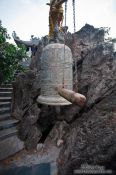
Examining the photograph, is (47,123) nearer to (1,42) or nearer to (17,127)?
(17,127)

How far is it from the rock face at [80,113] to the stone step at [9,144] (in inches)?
13.0

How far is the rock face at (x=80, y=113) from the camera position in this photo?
17.6 ft

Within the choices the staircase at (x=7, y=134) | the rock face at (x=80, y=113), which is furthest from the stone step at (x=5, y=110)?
the rock face at (x=80, y=113)

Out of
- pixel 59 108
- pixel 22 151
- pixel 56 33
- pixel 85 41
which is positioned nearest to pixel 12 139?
pixel 22 151

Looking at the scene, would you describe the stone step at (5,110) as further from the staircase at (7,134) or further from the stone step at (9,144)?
the stone step at (9,144)

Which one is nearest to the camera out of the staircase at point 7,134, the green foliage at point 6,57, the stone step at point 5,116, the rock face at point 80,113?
the rock face at point 80,113

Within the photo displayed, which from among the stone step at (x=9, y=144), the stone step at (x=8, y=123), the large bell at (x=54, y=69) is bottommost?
Answer: the stone step at (x=9, y=144)

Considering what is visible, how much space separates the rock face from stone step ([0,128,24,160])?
0.33 metres

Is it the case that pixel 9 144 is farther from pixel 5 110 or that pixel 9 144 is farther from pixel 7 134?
pixel 5 110

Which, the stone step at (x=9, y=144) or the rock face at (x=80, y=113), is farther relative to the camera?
the stone step at (x=9, y=144)

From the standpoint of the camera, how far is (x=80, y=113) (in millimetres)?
8156

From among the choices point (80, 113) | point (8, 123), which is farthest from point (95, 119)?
point (8, 123)

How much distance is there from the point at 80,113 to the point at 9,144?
3399mm

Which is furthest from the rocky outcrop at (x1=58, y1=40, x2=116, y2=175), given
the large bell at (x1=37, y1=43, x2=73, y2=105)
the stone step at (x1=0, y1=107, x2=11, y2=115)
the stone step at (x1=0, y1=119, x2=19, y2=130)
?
the stone step at (x1=0, y1=107, x2=11, y2=115)
